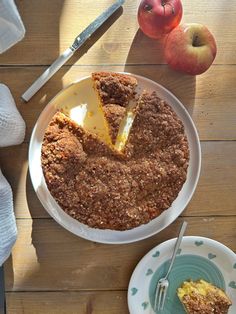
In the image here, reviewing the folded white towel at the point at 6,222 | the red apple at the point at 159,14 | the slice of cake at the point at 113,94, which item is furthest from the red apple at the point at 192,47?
the folded white towel at the point at 6,222

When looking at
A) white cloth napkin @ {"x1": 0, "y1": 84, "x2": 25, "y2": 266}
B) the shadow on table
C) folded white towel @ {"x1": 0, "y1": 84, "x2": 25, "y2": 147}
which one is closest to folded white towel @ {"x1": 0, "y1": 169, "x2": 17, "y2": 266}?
white cloth napkin @ {"x1": 0, "y1": 84, "x2": 25, "y2": 266}

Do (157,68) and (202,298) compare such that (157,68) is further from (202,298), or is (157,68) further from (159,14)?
(202,298)

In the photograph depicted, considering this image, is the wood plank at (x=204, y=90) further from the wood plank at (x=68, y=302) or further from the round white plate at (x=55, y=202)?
the wood plank at (x=68, y=302)

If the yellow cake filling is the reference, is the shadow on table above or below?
above

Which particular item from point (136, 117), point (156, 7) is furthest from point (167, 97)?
point (156, 7)

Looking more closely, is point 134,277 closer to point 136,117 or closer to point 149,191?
point 149,191

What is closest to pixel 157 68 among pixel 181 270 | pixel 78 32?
pixel 78 32

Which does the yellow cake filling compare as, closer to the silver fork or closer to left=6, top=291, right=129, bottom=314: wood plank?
the silver fork
